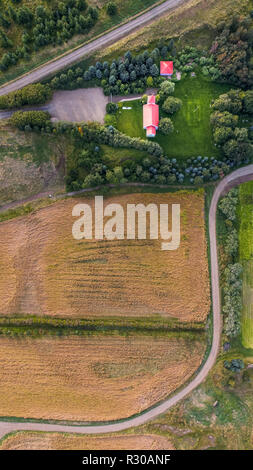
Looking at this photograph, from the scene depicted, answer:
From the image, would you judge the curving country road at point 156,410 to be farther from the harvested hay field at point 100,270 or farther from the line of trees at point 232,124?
the line of trees at point 232,124

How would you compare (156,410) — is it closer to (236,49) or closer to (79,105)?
(79,105)

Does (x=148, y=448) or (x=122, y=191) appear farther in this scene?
(x=122, y=191)

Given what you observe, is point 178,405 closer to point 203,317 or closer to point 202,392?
point 202,392

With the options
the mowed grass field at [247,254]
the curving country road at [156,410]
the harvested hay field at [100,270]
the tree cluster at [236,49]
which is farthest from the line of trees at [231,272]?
the tree cluster at [236,49]

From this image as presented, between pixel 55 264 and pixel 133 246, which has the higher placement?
pixel 133 246

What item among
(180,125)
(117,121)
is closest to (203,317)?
(180,125)

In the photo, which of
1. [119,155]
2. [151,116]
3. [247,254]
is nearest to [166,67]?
[151,116]

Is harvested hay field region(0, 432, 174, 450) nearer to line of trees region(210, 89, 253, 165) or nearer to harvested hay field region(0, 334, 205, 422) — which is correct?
harvested hay field region(0, 334, 205, 422)

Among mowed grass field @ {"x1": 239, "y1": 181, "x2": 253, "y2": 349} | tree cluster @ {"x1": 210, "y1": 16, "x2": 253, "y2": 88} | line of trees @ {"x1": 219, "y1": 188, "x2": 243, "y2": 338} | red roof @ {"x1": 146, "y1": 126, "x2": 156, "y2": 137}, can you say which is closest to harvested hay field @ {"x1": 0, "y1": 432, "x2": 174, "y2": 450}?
line of trees @ {"x1": 219, "y1": 188, "x2": 243, "y2": 338}
